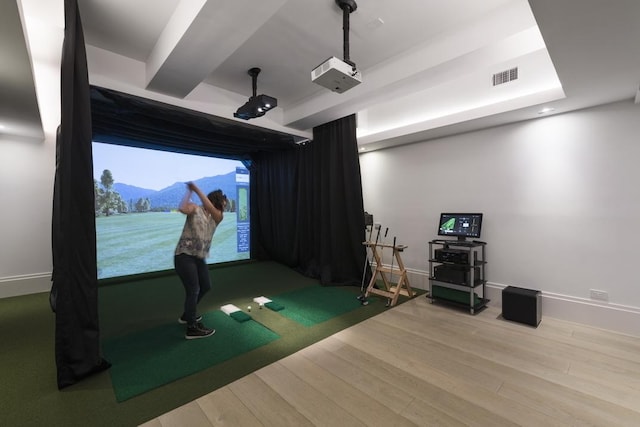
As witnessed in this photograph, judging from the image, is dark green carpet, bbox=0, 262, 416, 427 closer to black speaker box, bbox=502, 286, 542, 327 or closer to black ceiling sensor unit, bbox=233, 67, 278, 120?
black speaker box, bbox=502, 286, 542, 327

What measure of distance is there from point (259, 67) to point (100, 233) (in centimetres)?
376

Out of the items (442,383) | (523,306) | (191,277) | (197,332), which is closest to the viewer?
(442,383)

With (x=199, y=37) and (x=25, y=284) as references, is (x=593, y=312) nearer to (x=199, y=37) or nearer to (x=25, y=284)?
(x=199, y=37)

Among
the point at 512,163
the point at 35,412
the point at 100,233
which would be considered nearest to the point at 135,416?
the point at 35,412

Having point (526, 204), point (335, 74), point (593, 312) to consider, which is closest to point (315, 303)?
point (335, 74)

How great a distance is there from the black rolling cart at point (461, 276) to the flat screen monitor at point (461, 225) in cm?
11

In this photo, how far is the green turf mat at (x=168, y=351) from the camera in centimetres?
208

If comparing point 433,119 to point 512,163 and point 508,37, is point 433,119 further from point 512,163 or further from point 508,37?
point 508,37

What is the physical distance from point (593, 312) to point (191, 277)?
431 cm

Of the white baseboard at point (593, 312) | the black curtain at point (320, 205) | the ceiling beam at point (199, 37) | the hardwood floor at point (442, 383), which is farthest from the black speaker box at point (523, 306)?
the ceiling beam at point (199, 37)

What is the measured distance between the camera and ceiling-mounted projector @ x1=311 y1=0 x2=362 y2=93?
2350mm

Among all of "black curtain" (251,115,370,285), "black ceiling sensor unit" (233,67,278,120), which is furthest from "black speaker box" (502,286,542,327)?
"black ceiling sensor unit" (233,67,278,120)

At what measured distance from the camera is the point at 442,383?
2.05 m

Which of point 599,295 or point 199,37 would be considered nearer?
point 199,37
